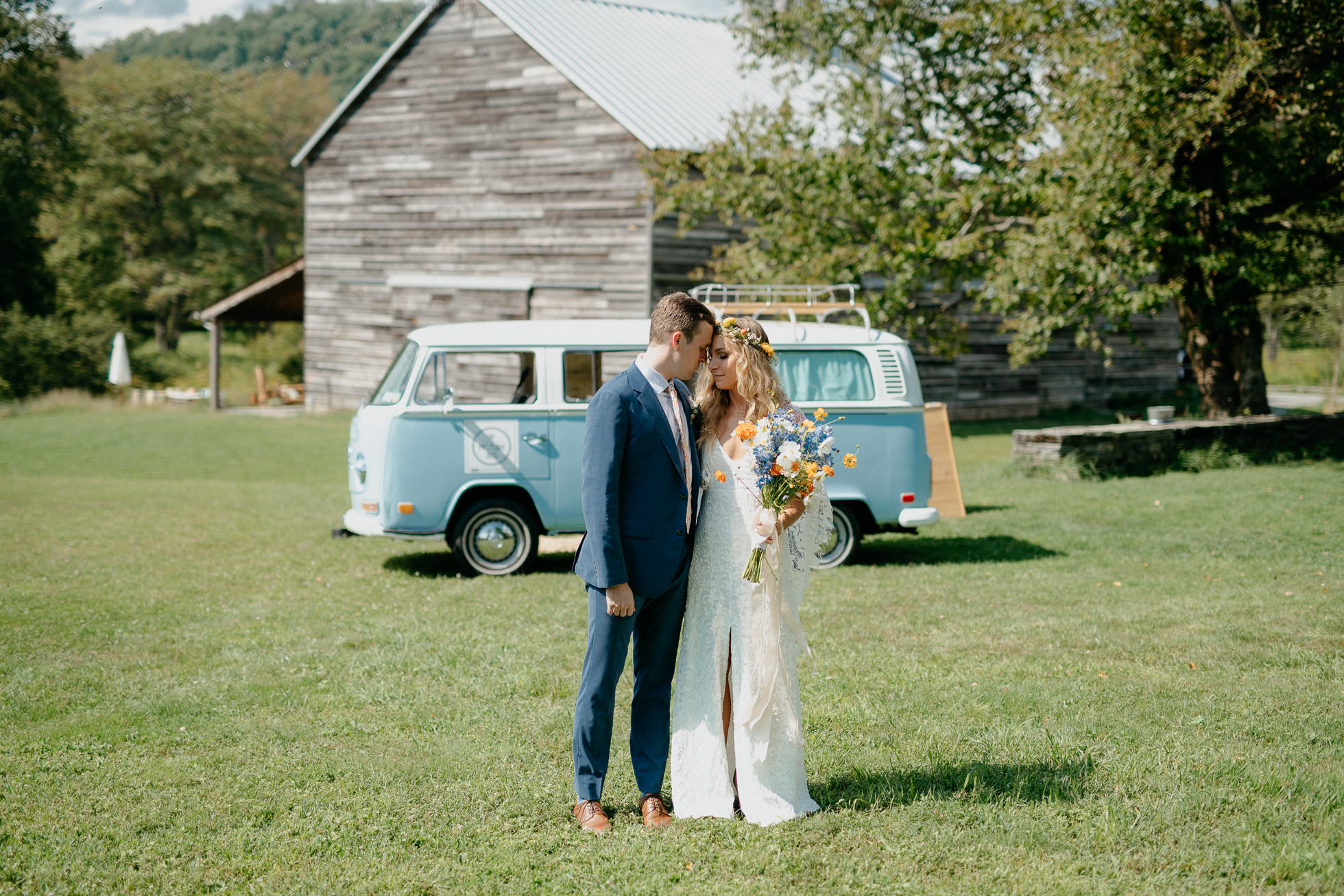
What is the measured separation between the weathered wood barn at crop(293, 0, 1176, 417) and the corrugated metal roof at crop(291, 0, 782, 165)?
60mm

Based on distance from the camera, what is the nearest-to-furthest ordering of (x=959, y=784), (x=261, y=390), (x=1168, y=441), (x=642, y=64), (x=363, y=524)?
(x=959, y=784), (x=363, y=524), (x=1168, y=441), (x=642, y=64), (x=261, y=390)

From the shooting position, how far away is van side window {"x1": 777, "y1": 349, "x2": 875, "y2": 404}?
998 centimetres

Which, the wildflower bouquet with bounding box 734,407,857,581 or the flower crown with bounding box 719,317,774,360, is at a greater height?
the flower crown with bounding box 719,317,774,360

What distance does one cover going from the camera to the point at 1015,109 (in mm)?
17484

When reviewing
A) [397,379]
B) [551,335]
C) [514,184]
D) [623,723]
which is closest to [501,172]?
[514,184]

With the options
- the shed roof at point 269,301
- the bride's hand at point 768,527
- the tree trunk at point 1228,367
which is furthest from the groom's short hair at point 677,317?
the shed roof at point 269,301

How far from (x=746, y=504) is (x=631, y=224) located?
1693 cm

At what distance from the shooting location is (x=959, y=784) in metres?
4.73

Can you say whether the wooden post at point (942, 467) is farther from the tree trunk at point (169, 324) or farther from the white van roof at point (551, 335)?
the tree trunk at point (169, 324)

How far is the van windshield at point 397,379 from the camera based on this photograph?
9.63 meters

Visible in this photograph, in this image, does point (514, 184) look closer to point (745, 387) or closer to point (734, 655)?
point (745, 387)

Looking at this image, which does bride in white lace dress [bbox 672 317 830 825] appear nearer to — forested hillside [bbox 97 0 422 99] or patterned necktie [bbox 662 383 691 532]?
patterned necktie [bbox 662 383 691 532]

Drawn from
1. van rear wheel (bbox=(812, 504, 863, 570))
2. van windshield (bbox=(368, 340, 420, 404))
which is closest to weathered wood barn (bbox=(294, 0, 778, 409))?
van windshield (bbox=(368, 340, 420, 404))

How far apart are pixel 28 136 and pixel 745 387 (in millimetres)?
41448
